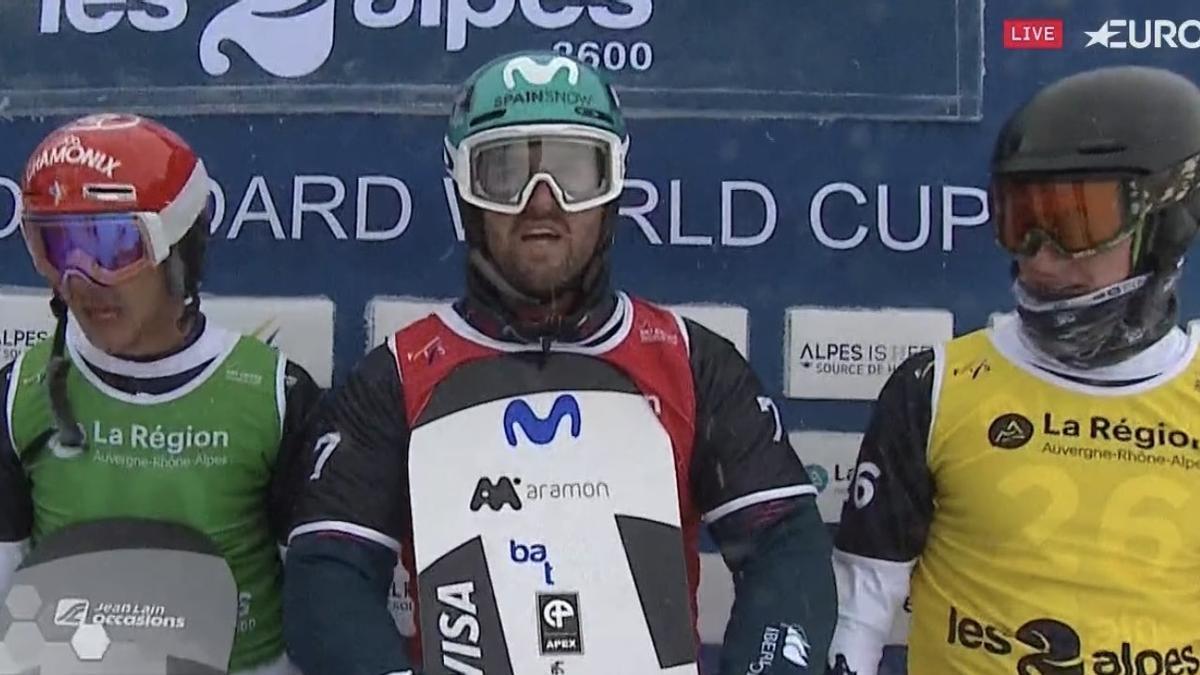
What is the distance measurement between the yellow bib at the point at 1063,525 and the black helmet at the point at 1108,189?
0.34 feet

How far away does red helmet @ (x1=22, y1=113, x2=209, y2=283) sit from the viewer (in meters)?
2.56

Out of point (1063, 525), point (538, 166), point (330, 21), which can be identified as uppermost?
point (330, 21)

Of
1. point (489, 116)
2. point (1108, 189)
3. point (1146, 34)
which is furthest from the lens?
point (1146, 34)

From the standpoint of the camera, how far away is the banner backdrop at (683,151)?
354cm

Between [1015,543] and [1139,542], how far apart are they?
21 centimetres

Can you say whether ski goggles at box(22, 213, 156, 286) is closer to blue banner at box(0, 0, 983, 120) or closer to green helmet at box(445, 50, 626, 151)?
green helmet at box(445, 50, 626, 151)

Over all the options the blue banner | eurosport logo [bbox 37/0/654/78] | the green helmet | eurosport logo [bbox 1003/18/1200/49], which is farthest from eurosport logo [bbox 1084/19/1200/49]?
the green helmet

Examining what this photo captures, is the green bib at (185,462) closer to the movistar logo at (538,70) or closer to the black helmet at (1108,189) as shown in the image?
the movistar logo at (538,70)

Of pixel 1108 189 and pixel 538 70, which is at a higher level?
pixel 538 70

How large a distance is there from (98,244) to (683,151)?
1.52 meters

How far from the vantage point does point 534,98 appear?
2562 millimetres

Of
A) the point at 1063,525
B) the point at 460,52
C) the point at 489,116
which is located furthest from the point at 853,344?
the point at 489,116

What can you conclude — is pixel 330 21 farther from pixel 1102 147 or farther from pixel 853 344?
pixel 1102 147

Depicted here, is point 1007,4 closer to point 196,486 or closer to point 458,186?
point 458,186
